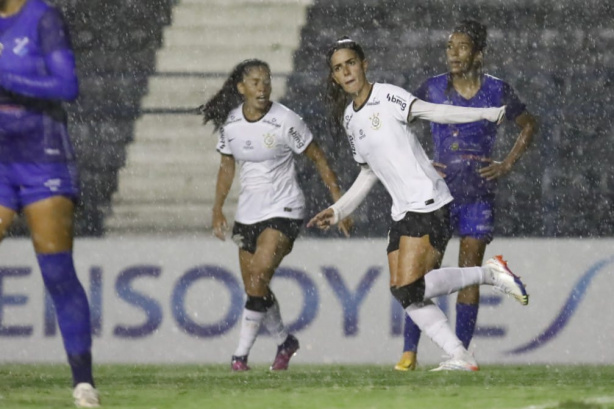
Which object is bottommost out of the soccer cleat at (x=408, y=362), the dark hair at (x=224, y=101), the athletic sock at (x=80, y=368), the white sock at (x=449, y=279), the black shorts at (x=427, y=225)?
the soccer cleat at (x=408, y=362)

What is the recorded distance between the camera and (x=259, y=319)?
8930 mm

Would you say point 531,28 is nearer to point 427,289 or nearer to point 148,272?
point 148,272

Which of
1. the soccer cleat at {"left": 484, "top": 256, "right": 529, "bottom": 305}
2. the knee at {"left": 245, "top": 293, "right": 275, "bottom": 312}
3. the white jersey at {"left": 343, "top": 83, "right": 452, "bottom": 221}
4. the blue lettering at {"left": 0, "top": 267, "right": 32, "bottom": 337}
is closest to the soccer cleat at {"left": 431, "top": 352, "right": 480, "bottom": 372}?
the soccer cleat at {"left": 484, "top": 256, "right": 529, "bottom": 305}

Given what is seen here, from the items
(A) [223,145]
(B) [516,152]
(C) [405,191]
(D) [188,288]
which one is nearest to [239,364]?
(A) [223,145]

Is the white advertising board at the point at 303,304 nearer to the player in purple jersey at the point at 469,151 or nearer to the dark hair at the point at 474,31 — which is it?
the player in purple jersey at the point at 469,151

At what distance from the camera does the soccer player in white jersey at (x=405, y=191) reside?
747 centimetres

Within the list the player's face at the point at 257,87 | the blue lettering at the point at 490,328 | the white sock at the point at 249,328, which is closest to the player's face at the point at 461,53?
the player's face at the point at 257,87

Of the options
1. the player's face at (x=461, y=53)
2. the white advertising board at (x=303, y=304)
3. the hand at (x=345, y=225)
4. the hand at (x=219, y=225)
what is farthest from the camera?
the white advertising board at (x=303, y=304)

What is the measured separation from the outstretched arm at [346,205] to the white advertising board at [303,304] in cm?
253

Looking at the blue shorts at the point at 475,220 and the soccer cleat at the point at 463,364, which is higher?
the blue shorts at the point at 475,220

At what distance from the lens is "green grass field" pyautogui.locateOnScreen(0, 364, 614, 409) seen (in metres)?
5.71

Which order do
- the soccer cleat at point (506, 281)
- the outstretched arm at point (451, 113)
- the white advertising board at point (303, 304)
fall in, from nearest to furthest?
the outstretched arm at point (451, 113)
the soccer cleat at point (506, 281)
the white advertising board at point (303, 304)

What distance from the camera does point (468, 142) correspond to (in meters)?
8.74

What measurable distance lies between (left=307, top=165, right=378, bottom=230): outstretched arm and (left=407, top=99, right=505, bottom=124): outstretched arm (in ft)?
1.23
